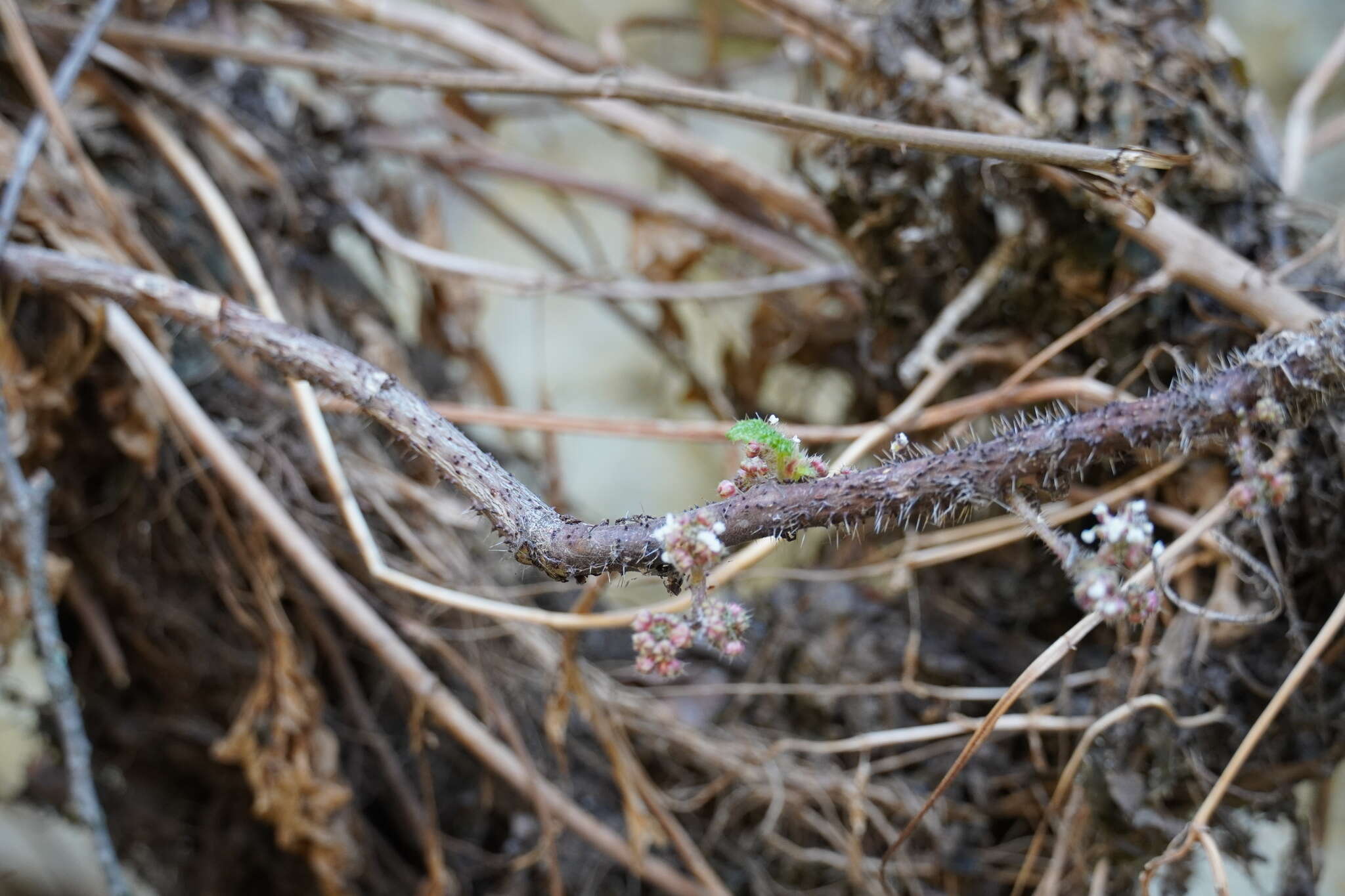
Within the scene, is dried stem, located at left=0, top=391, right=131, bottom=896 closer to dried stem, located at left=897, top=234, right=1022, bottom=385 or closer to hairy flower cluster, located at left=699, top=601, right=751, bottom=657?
hairy flower cluster, located at left=699, top=601, right=751, bottom=657

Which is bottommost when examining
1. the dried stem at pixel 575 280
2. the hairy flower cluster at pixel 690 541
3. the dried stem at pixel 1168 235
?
the hairy flower cluster at pixel 690 541

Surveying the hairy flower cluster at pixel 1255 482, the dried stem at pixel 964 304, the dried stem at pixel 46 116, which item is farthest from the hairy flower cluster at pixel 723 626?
the dried stem at pixel 46 116

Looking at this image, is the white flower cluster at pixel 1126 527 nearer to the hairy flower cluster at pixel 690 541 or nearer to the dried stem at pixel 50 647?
the hairy flower cluster at pixel 690 541

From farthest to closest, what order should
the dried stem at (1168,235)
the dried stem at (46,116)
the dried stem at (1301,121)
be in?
the dried stem at (1301,121) → the dried stem at (46,116) → the dried stem at (1168,235)

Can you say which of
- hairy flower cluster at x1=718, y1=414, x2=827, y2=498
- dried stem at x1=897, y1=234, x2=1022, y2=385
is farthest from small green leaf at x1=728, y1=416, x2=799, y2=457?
dried stem at x1=897, y1=234, x2=1022, y2=385

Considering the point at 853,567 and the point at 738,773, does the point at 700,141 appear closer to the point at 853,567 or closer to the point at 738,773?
the point at 853,567

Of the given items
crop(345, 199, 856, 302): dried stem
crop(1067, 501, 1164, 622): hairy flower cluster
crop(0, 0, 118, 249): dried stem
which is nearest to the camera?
crop(1067, 501, 1164, 622): hairy flower cluster
